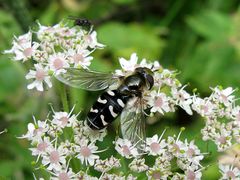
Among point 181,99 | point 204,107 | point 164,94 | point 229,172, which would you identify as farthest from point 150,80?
point 229,172

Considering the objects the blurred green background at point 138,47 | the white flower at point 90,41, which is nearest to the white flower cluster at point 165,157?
the white flower at point 90,41

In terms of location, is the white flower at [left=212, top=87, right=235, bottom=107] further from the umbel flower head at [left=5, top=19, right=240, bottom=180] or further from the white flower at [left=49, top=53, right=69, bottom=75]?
the white flower at [left=49, top=53, right=69, bottom=75]

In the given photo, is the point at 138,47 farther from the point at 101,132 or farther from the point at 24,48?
the point at 101,132

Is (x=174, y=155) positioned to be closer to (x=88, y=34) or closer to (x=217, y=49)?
(x=88, y=34)

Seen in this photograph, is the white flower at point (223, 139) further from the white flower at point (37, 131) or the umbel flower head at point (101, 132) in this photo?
the white flower at point (37, 131)

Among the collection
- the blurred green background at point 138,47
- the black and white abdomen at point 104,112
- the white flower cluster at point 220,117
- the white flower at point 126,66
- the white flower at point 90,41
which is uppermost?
the blurred green background at point 138,47

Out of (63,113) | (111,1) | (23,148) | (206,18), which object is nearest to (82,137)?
(63,113)
